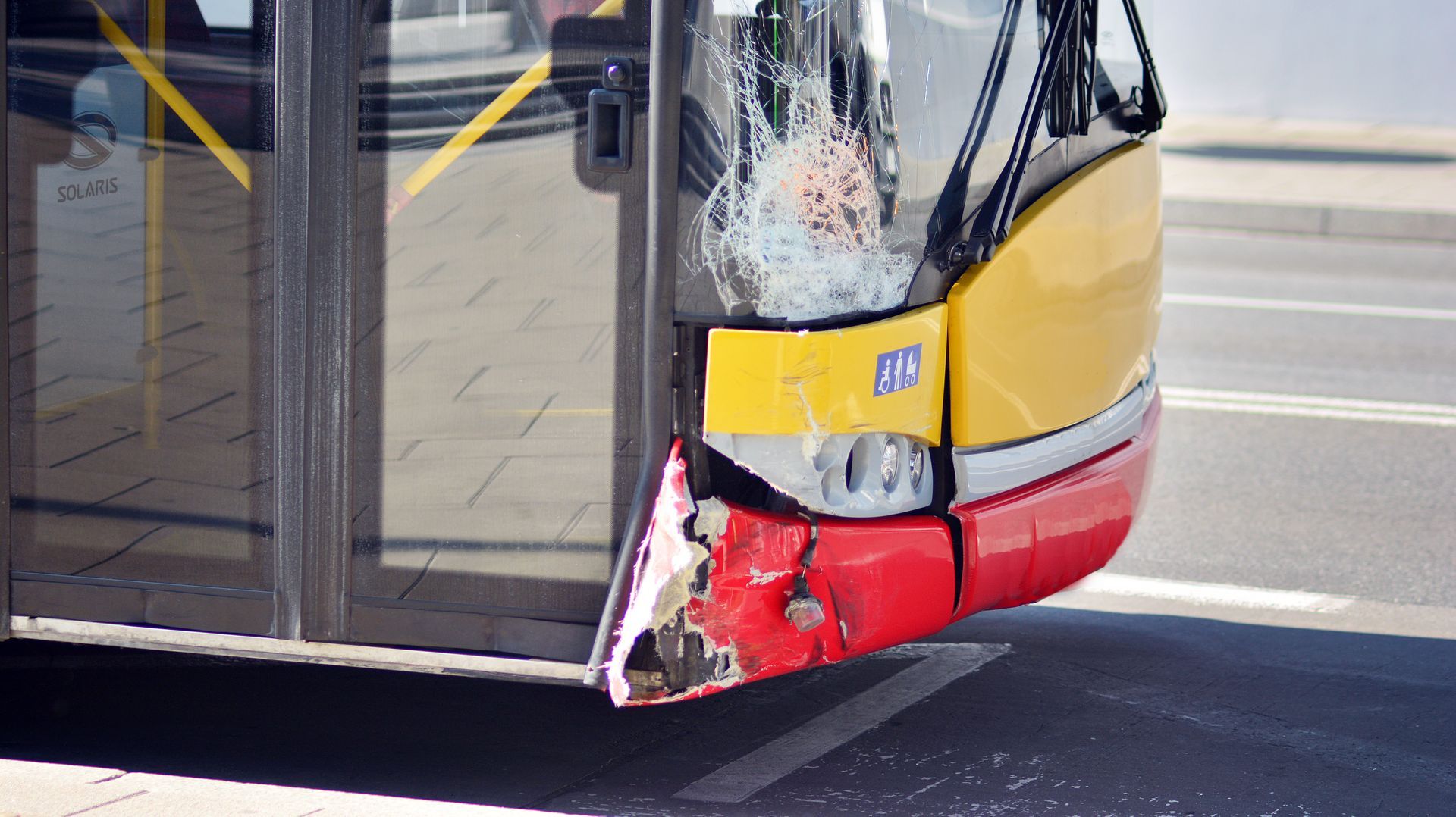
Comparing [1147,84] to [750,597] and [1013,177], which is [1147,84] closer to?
[1013,177]

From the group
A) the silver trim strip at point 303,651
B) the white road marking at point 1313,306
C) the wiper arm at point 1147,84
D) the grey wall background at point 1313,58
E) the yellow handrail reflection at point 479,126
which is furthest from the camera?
the grey wall background at point 1313,58

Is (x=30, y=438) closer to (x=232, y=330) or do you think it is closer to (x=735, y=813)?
(x=232, y=330)

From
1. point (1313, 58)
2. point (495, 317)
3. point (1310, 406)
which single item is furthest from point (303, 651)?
point (1313, 58)

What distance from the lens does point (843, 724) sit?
4.11 meters

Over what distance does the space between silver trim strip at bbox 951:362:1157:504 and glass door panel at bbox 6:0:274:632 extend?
5.21ft

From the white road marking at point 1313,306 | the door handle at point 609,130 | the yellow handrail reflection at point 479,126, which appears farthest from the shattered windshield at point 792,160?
the white road marking at point 1313,306

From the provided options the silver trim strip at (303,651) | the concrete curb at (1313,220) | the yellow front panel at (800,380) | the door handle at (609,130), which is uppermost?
the door handle at (609,130)

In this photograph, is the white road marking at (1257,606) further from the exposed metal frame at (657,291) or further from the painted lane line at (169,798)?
the painted lane line at (169,798)

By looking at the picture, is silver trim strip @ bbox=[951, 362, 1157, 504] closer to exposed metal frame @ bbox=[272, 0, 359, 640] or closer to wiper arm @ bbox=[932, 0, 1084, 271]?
wiper arm @ bbox=[932, 0, 1084, 271]

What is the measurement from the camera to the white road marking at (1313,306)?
10.5m

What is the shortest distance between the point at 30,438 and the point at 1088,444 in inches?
103

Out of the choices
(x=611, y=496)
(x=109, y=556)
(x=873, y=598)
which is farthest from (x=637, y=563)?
(x=109, y=556)

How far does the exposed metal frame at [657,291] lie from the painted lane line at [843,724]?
0.64 m

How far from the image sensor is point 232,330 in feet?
11.0
